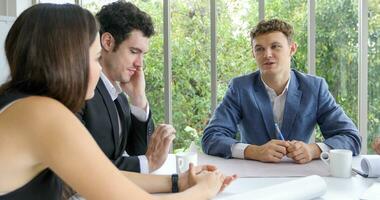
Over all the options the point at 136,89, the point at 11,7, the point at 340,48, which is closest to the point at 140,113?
the point at 136,89

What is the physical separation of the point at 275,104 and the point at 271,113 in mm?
74

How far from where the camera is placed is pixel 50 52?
37.6 inches

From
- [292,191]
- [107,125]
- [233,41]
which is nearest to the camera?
[292,191]

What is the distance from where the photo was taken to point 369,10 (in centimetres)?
276

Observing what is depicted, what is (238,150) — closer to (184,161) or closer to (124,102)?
(184,161)

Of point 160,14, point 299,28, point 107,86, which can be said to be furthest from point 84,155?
point 160,14

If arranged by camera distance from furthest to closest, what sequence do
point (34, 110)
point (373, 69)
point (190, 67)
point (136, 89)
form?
1. point (190, 67)
2. point (373, 69)
3. point (136, 89)
4. point (34, 110)

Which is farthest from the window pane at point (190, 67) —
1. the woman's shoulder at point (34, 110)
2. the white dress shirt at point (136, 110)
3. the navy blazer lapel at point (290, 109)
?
the woman's shoulder at point (34, 110)

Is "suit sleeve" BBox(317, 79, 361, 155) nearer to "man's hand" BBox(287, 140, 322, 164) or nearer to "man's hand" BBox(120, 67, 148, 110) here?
"man's hand" BBox(287, 140, 322, 164)

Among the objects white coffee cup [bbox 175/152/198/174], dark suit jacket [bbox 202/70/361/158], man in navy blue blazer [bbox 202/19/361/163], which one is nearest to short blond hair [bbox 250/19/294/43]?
man in navy blue blazer [bbox 202/19/361/163]

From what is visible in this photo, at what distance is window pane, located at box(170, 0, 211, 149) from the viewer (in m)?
3.23

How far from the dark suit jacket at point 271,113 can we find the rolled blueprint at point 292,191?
760 mm

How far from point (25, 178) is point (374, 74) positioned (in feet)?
7.90

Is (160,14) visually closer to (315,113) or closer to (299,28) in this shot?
(299,28)
